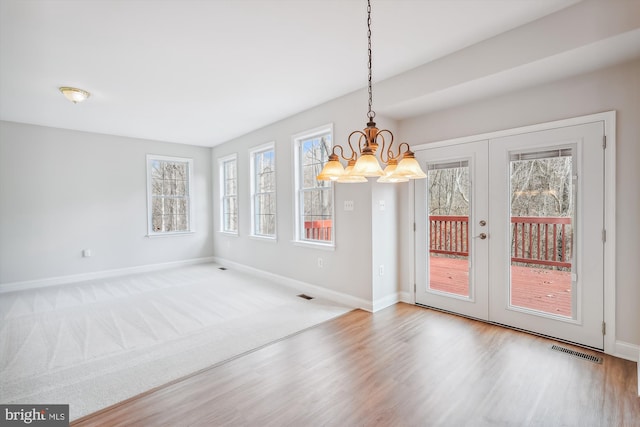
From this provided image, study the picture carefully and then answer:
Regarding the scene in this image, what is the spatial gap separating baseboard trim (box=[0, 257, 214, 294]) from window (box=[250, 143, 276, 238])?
6.81 ft

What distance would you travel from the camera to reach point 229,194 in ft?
22.0

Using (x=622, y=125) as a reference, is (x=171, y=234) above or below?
below

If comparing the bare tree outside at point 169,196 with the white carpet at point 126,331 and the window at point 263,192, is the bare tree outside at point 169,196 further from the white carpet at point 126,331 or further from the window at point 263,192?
the window at point 263,192

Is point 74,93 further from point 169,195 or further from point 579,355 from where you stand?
point 579,355

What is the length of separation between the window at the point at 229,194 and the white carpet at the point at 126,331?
178 cm

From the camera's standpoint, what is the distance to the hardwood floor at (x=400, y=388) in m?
1.85

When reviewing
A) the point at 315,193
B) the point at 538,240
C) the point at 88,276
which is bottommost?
the point at 88,276

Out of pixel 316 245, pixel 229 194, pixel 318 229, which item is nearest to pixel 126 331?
pixel 316 245

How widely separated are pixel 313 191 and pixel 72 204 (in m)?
4.39

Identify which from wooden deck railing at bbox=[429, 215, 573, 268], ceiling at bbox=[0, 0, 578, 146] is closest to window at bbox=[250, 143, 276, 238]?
ceiling at bbox=[0, 0, 578, 146]

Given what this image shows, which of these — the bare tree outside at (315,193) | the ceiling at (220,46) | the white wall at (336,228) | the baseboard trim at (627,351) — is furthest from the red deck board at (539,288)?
the ceiling at (220,46)

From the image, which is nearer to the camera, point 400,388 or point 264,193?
point 400,388

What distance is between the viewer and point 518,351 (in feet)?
8.64

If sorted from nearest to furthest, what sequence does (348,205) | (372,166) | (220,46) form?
(372,166) < (220,46) < (348,205)
